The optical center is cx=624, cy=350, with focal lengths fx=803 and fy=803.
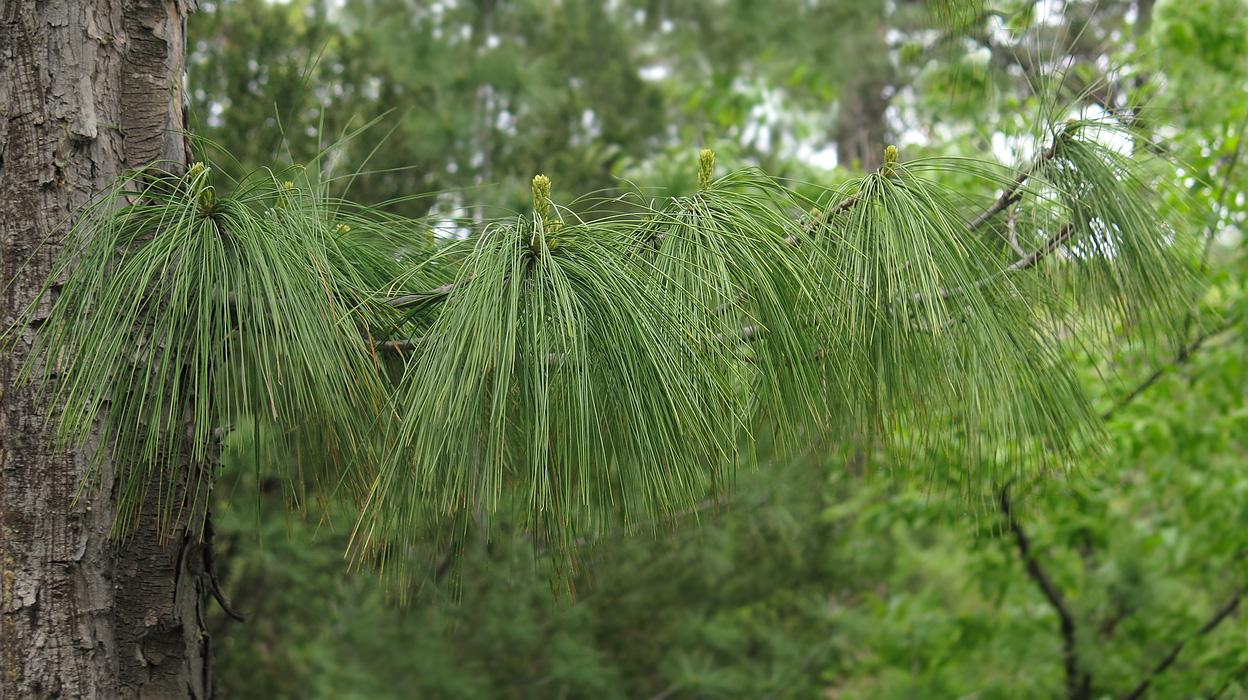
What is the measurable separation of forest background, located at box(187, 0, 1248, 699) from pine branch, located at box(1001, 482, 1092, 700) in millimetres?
12

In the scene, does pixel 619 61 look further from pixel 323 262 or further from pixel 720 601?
pixel 323 262

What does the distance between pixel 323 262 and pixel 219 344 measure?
0.41 feet

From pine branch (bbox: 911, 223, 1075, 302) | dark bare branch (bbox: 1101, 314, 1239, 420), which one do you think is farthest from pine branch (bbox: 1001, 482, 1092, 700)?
pine branch (bbox: 911, 223, 1075, 302)

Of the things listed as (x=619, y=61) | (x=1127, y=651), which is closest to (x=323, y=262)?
(x=1127, y=651)

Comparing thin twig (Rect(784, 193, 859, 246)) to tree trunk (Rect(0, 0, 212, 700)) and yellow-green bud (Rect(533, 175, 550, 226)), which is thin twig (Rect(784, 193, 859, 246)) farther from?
tree trunk (Rect(0, 0, 212, 700))

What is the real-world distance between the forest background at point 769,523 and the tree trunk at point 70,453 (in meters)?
0.62

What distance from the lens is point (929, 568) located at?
5.10 metres

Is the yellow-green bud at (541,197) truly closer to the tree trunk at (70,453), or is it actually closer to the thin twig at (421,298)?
the thin twig at (421,298)

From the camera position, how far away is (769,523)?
335cm

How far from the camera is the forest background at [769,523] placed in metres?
2.19

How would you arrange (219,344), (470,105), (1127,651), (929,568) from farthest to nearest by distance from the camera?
(929,568) < (470,105) < (1127,651) < (219,344)

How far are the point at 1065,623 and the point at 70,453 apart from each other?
313 centimetres

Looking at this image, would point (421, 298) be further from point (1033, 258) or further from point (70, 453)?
point (1033, 258)

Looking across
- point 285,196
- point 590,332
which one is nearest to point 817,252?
point 590,332
